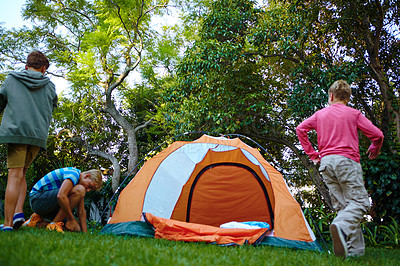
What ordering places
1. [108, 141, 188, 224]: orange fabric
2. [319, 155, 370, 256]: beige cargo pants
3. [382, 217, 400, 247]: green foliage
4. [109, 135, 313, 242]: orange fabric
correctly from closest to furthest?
[319, 155, 370, 256]: beige cargo pants
[109, 135, 313, 242]: orange fabric
[108, 141, 188, 224]: orange fabric
[382, 217, 400, 247]: green foliage

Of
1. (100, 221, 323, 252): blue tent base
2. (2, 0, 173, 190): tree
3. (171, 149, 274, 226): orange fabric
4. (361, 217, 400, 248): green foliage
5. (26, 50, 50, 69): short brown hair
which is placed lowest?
(361, 217, 400, 248): green foliage

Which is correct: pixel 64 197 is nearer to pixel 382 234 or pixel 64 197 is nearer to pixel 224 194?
pixel 224 194

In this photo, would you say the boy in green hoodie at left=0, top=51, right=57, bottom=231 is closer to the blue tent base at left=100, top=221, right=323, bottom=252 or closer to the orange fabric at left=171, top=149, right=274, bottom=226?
the blue tent base at left=100, top=221, right=323, bottom=252

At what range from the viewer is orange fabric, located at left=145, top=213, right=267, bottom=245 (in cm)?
276

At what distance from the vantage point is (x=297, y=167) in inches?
268

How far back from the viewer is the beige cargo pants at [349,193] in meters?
2.14

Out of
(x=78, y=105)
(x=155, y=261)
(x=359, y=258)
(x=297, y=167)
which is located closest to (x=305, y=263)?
(x=359, y=258)

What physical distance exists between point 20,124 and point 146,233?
1566mm

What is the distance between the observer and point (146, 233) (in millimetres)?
3072

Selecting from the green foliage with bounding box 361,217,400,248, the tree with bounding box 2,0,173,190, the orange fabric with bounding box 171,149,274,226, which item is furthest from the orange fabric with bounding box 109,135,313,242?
the tree with bounding box 2,0,173,190

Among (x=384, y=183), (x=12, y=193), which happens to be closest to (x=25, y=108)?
(x=12, y=193)

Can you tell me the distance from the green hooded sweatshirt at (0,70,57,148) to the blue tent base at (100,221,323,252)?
1206 millimetres

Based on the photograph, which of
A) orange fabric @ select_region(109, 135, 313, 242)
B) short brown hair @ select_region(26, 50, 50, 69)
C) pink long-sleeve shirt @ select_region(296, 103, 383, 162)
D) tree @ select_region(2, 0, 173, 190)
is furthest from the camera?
tree @ select_region(2, 0, 173, 190)

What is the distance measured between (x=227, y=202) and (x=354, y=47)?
3319 mm
